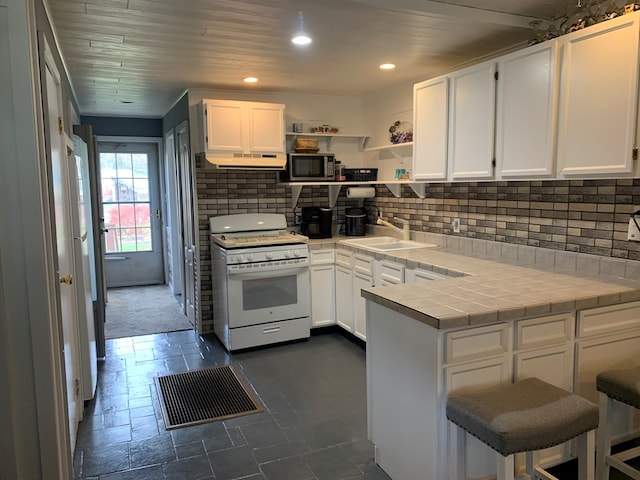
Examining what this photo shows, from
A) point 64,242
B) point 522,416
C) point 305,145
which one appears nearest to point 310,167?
point 305,145

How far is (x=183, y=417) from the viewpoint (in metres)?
2.97

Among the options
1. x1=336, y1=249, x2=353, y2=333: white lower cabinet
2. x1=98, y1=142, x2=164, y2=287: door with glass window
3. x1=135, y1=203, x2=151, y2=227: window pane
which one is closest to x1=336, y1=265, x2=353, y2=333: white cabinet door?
x1=336, y1=249, x2=353, y2=333: white lower cabinet

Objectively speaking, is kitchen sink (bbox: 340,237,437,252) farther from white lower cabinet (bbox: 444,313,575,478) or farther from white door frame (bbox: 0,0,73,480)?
white door frame (bbox: 0,0,73,480)

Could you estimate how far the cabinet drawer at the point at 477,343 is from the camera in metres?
1.90

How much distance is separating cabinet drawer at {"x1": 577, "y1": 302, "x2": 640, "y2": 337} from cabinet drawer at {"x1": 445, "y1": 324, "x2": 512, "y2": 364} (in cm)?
46

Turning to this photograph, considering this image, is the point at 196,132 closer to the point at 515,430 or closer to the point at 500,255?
the point at 500,255

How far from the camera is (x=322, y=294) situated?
175 inches

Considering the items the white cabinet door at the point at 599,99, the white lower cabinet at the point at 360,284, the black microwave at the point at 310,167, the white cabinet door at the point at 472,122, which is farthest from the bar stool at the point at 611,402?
the black microwave at the point at 310,167

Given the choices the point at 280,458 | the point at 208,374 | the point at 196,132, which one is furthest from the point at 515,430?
the point at 196,132

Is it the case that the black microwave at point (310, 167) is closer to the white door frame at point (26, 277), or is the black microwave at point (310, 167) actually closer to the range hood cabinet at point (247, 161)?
the range hood cabinet at point (247, 161)

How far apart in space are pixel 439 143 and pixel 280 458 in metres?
2.27

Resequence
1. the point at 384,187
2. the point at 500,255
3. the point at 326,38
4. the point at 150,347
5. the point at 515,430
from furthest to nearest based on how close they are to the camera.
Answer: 1. the point at 384,187
2. the point at 150,347
3. the point at 500,255
4. the point at 326,38
5. the point at 515,430

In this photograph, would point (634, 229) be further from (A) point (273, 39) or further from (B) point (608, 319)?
(A) point (273, 39)

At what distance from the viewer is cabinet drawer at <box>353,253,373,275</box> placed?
3822 mm
